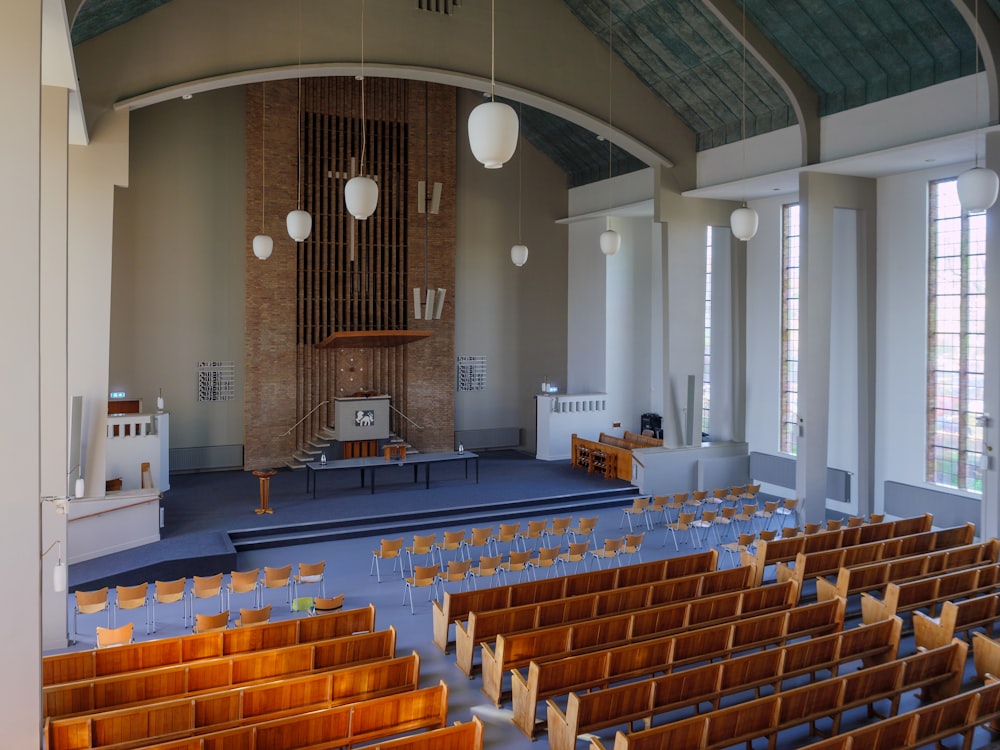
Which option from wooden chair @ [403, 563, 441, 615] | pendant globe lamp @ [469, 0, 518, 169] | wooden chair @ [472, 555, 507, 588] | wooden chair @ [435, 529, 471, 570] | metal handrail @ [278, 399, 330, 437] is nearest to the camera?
pendant globe lamp @ [469, 0, 518, 169]

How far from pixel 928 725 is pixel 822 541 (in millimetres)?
4925

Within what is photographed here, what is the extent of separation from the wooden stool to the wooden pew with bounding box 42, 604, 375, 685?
725cm

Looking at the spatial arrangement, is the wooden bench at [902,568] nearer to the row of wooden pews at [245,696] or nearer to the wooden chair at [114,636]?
the row of wooden pews at [245,696]

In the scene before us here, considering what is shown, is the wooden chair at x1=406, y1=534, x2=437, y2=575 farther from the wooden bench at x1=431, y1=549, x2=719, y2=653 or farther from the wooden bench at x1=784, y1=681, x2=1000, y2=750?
the wooden bench at x1=784, y1=681, x2=1000, y2=750

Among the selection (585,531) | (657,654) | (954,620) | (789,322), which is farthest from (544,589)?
(789,322)

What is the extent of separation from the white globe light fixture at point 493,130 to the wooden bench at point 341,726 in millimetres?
3873

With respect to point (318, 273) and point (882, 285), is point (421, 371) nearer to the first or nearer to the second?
point (318, 273)

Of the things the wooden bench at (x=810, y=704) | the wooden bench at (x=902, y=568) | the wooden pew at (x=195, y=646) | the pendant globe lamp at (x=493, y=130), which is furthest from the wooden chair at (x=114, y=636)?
the wooden bench at (x=902, y=568)

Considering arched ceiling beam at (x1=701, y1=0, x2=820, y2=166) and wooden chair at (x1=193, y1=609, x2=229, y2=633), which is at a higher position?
arched ceiling beam at (x1=701, y1=0, x2=820, y2=166)

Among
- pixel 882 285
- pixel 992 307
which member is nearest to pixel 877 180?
pixel 882 285

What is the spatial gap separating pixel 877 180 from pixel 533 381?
917 cm

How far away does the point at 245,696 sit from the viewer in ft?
19.2

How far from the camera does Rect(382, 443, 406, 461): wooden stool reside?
1500cm

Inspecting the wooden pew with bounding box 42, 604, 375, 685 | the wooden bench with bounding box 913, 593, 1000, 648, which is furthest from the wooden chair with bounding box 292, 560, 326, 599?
the wooden bench with bounding box 913, 593, 1000, 648
